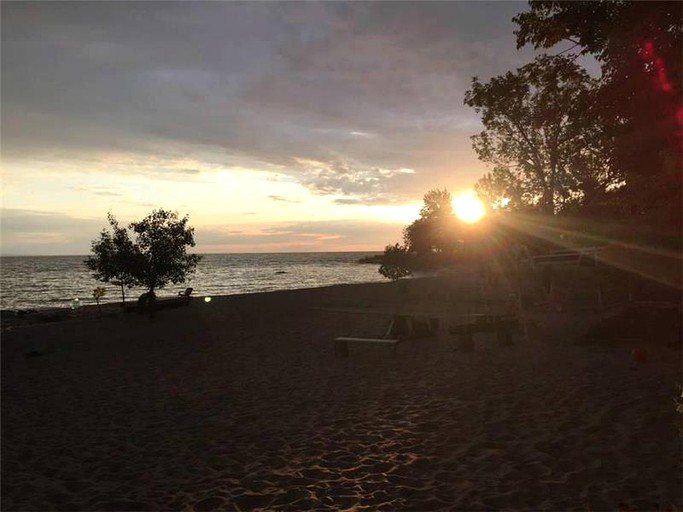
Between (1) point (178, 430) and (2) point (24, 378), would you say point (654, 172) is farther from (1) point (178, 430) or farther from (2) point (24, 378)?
(2) point (24, 378)

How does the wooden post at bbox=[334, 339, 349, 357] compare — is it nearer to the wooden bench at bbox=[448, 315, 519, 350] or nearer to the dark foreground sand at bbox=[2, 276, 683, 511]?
the dark foreground sand at bbox=[2, 276, 683, 511]

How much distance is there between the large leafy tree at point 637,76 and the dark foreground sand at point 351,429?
11.8ft

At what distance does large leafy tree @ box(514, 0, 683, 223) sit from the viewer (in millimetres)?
7766

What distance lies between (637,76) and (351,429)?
7272 mm

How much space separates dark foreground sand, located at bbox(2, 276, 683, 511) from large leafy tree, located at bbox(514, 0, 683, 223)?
3.58 m

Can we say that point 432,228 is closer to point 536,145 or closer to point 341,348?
point 536,145

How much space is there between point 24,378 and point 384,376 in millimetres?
9225

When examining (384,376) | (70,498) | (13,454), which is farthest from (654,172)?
(13,454)

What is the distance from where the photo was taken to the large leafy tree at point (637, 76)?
7766 millimetres

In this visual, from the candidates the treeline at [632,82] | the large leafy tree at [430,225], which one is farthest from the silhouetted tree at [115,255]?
the large leafy tree at [430,225]

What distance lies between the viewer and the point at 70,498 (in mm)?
5855

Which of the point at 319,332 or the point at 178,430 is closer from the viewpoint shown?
the point at 178,430

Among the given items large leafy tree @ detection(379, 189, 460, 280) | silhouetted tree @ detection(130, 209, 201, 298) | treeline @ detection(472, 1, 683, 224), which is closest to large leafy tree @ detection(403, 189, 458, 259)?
large leafy tree @ detection(379, 189, 460, 280)

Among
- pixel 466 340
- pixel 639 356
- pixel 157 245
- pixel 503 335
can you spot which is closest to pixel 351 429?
pixel 466 340
